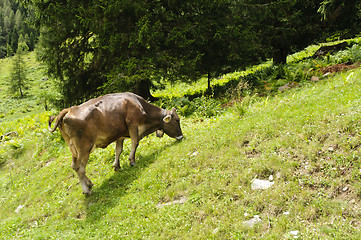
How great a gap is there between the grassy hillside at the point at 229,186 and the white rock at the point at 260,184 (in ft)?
0.34

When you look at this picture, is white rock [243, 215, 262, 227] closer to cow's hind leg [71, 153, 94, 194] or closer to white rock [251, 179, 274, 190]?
white rock [251, 179, 274, 190]

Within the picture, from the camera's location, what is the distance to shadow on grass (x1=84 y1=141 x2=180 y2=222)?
7.81 metres

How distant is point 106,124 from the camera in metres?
8.91

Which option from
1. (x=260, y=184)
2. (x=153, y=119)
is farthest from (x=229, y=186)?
(x=153, y=119)

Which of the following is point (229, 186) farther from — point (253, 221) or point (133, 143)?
point (133, 143)

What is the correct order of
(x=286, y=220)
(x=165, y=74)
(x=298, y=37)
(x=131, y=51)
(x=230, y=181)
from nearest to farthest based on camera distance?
Answer: (x=286, y=220), (x=230, y=181), (x=165, y=74), (x=131, y=51), (x=298, y=37)

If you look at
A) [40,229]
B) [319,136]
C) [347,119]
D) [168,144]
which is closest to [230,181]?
[319,136]

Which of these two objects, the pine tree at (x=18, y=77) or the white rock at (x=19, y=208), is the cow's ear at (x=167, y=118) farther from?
the pine tree at (x=18, y=77)

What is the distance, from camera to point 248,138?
808cm

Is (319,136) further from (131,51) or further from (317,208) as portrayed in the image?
(131,51)

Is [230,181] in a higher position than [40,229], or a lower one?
higher

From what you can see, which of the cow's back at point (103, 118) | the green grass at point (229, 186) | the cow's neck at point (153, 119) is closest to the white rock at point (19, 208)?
the green grass at point (229, 186)

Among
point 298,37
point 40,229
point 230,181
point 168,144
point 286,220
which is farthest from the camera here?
point 298,37

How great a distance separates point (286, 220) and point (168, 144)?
19.6 feet
